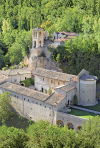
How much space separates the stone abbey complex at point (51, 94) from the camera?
131ft

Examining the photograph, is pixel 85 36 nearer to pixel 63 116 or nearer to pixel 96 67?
pixel 96 67

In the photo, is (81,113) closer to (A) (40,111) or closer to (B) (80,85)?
(B) (80,85)

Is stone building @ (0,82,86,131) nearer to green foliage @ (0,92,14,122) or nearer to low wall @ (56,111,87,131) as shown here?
low wall @ (56,111,87,131)

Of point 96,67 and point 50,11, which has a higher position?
point 50,11

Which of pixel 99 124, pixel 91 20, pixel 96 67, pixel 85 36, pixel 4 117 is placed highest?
pixel 91 20

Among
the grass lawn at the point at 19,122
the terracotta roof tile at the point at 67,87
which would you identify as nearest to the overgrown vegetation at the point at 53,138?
the grass lawn at the point at 19,122

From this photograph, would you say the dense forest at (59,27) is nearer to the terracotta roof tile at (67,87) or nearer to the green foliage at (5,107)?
the terracotta roof tile at (67,87)

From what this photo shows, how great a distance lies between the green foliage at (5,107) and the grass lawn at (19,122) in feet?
3.34

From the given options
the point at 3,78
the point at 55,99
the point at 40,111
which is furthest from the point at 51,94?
the point at 3,78

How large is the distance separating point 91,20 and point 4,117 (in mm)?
31875

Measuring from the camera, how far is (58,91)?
41.9 m

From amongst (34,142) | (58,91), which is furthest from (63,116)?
(34,142)

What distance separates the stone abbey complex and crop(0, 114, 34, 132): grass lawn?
1.05 meters

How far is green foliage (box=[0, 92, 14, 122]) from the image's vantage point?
43250 millimetres
